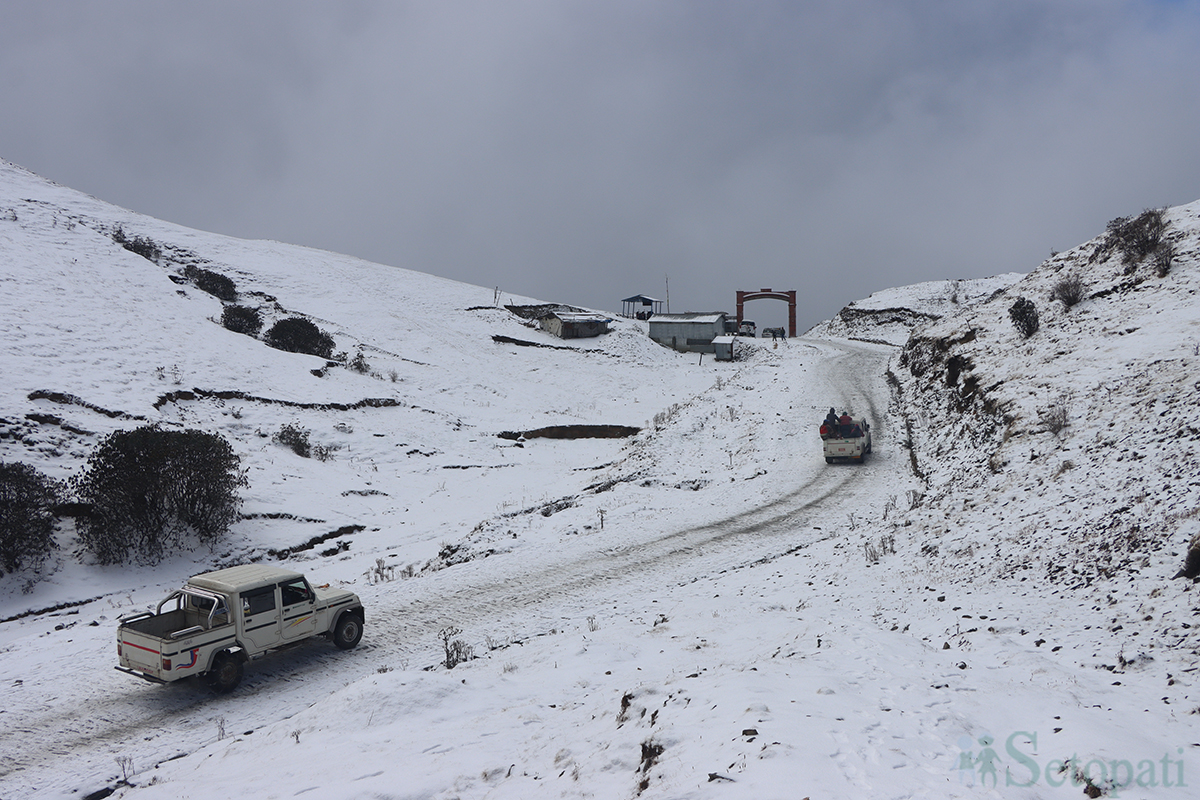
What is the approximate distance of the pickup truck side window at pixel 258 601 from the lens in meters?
10.4

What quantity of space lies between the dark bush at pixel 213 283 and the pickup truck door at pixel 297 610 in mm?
47121

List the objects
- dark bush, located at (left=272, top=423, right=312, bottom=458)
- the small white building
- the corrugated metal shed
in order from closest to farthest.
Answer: dark bush, located at (left=272, top=423, right=312, bottom=458), the corrugated metal shed, the small white building

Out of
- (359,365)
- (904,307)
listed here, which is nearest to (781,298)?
(904,307)

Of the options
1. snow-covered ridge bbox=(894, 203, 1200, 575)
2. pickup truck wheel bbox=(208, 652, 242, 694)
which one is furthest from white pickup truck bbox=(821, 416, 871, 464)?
pickup truck wheel bbox=(208, 652, 242, 694)

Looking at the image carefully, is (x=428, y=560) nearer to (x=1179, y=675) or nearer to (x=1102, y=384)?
(x=1179, y=675)

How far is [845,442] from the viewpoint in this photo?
2216 centimetres

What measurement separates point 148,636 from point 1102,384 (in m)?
19.3

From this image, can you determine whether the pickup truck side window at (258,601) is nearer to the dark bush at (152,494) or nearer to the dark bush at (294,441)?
the dark bush at (152,494)

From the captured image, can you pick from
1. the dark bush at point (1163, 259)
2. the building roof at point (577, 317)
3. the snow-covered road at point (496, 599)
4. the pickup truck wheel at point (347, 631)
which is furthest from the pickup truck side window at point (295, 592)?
the building roof at point (577, 317)

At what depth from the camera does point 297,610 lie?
1102 centimetres

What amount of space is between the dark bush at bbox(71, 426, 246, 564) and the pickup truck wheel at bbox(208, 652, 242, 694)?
9118 mm

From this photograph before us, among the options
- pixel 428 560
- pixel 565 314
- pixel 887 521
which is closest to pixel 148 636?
pixel 428 560

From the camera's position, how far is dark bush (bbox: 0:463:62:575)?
1484 cm

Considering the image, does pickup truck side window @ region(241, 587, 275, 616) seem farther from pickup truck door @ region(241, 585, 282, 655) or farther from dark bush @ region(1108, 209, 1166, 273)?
dark bush @ region(1108, 209, 1166, 273)
